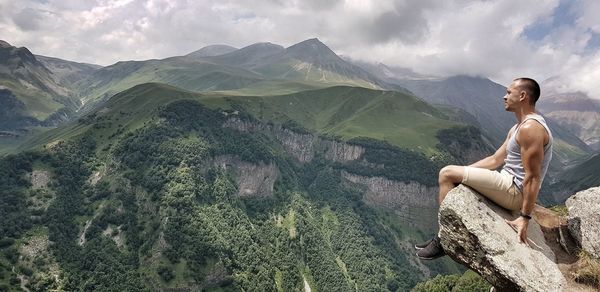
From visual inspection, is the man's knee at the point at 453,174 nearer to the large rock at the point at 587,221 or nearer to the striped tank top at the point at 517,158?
the striped tank top at the point at 517,158

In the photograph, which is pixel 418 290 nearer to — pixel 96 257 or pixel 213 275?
pixel 213 275

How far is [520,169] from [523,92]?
2.99 m

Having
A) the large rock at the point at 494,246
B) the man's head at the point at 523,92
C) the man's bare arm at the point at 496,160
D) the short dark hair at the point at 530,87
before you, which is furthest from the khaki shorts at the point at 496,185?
the short dark hair at the point at 530,87

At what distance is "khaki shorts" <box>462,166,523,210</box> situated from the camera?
1558 cm

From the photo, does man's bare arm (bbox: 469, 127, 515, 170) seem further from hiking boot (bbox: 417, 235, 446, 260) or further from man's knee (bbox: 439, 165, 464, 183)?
hiking boot (bbox: 417, 235, 446, 260)

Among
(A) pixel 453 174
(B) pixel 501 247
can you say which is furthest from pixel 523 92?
(B) pixel 501 247

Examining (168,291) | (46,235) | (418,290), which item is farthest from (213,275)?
(418,290)

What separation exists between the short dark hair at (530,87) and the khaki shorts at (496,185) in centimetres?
305

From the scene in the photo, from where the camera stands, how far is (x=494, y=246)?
15211mm

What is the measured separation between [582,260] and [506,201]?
350cm

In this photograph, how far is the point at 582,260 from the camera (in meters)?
15.6

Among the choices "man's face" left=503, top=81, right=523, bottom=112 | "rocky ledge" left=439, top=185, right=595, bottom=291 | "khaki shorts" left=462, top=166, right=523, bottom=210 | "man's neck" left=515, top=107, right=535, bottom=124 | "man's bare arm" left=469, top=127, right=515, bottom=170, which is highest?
"man's face" left=503, top=81, right=523, bottom=112

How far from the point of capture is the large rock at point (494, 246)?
14758 mm

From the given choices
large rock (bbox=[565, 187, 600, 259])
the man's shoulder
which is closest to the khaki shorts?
the man's shoulder
